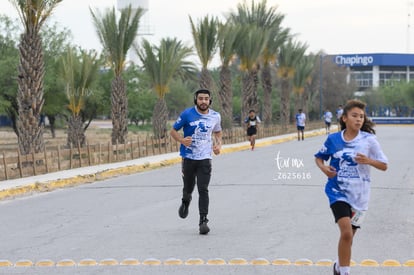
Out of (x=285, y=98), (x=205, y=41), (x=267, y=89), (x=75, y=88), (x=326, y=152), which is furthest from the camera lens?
(x=285, y=98)

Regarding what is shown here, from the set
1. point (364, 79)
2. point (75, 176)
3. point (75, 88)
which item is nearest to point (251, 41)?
point (75, 88)

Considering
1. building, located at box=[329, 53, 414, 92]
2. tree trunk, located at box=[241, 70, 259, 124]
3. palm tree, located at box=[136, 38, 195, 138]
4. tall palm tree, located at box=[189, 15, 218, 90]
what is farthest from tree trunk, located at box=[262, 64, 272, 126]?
building, located at box=[329, 53, 414, 92]

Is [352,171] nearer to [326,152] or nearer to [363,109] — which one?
[326,152]

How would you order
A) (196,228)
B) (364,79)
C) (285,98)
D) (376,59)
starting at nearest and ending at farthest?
(196,228) → (285,98) → (376,59) → (364,79)

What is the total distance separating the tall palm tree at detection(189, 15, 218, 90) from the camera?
35031 mm

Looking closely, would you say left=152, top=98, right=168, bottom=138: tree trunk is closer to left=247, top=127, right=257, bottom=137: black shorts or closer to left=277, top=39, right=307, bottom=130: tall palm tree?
left=247, top=127, right=257, bottom=137: black shorts

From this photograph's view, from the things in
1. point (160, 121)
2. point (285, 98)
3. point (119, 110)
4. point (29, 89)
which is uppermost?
point (29, 89)

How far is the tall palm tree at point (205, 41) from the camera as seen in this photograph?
35031 millimetres

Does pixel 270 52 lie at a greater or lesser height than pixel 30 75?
greater

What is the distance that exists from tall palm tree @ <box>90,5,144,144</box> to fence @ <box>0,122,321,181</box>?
1.65 meters

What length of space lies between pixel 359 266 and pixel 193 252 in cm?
176

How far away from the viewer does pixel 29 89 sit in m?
19.1

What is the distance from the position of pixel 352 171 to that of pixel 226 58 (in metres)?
31.5

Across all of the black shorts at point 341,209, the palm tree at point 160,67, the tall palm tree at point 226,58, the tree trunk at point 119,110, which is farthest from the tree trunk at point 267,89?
the black shorts at point 341,209
